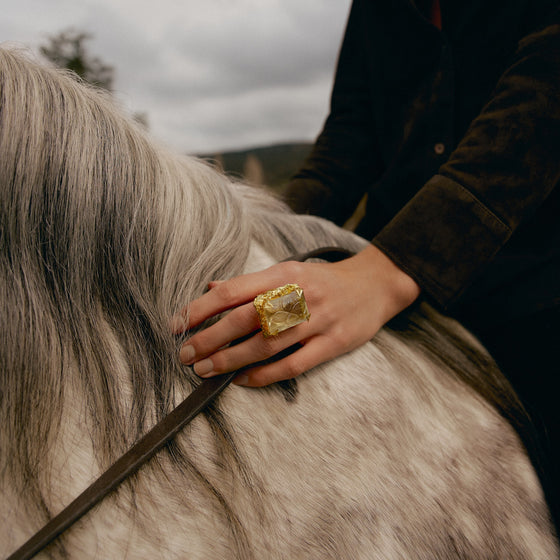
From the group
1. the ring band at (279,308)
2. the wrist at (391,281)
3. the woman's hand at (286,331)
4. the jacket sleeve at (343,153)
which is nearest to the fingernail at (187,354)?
the woman's hand at (286,331)

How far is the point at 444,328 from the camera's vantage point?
2.50 feet

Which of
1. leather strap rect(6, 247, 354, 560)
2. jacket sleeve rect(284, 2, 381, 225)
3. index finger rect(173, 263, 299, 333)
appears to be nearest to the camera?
leather strap rect(6, 247, 354, 560)

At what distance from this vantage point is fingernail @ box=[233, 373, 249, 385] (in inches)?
20.0

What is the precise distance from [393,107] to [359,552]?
0.93 metres

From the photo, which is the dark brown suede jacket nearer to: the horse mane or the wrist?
the wrist

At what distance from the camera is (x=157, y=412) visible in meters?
0.47

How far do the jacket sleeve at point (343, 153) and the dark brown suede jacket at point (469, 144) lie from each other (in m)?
0.01

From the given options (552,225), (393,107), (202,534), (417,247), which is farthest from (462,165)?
(202,534)

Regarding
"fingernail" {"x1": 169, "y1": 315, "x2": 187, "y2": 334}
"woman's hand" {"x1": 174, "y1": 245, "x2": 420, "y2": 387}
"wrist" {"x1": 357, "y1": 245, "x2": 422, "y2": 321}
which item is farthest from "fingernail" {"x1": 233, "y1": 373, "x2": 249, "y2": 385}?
"wrist" {"x1": 357, "y1": 245, "x2": 422, "y2": 321}

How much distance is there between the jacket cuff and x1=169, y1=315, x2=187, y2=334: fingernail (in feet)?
1.10

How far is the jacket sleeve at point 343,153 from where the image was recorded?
1.09 meters

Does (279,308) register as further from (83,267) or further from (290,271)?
(83,267)

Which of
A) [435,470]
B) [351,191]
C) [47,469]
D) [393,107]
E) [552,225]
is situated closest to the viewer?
[47,469]

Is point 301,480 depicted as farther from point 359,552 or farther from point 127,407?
point 127,407
